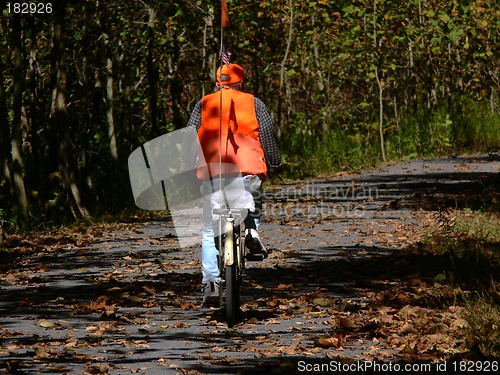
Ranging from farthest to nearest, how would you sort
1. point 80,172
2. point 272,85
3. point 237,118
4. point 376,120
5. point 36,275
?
point 272,85
point 376,120
point 80,172
point 36,275
point 237,118

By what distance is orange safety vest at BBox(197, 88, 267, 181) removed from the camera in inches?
360

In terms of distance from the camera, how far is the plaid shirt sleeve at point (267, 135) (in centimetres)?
930

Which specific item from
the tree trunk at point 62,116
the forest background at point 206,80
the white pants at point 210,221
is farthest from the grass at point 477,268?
the forest background at point 206,80

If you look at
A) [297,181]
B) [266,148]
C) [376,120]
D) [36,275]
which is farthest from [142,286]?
[376,120]

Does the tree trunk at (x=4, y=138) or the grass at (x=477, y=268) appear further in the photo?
the tree trunk at (x=4, y=138)

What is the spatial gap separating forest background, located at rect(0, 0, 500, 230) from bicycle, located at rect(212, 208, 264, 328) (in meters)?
9.20

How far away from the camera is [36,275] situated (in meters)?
12.8

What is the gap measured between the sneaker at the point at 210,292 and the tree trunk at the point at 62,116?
1035 centimetres

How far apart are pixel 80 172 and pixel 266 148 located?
44.8 feet

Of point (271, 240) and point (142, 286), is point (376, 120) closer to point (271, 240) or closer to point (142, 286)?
point (271, 240)

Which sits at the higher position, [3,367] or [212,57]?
[212,57]

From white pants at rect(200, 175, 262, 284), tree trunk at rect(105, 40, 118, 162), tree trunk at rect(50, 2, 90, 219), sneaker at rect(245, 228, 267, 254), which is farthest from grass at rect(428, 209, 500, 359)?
tree trunk at rect(105, 40, 118, 162)

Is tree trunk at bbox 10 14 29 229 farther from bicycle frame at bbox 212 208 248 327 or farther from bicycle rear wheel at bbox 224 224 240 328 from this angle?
bicycle rear wheel at bbox 224 224 240 328

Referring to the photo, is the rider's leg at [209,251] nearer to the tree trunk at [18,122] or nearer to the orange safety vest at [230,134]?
the orange safety vest at [230,134]
